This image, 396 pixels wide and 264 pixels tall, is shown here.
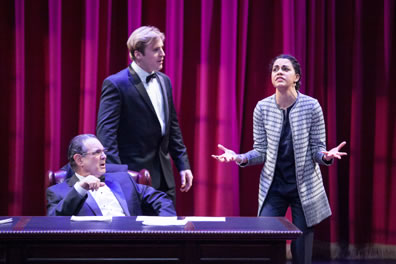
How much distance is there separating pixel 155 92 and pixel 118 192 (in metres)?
0.81

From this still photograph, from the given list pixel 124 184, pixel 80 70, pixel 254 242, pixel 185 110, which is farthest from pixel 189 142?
pixel 254 242

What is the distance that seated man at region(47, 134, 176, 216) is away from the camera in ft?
8.69

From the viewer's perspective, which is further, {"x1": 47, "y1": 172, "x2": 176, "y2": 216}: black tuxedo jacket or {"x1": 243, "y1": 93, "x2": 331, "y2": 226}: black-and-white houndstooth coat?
{"x1": 243, "y1": 93, "x2": 331, "y2": 226}: black-and-white houndstooth coat

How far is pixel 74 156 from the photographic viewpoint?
2781 millimetres

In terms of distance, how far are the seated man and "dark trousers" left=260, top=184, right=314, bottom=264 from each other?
71 cm

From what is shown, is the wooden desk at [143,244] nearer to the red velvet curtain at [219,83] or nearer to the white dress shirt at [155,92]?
the white dress shirt at [155,92]

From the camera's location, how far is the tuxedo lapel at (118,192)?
2.78 meters

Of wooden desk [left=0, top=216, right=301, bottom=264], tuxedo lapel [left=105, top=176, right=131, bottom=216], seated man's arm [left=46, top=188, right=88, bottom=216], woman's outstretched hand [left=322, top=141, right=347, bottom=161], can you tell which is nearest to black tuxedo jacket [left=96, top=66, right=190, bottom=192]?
tuxedo lapel [left=105, top=176, right=131, bottom=216]

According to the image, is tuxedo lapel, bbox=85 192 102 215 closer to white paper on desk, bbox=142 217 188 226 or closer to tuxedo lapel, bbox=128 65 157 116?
white paper on desk, bbox=142 217 188 226

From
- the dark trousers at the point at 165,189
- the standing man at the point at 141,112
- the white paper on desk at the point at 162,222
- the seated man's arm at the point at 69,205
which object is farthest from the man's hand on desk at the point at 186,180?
the white paper on desk at the point at 162,222

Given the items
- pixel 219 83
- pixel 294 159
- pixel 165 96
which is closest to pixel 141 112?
pixel 165 96

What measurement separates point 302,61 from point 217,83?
0.71m

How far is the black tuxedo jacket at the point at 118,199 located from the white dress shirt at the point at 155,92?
59cm

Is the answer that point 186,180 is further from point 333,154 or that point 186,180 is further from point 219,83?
point 219,83
